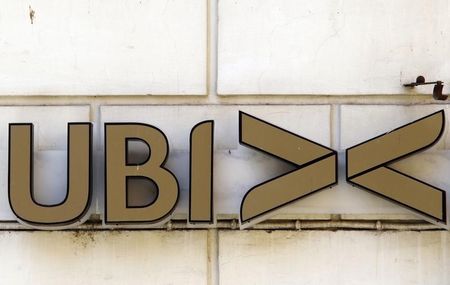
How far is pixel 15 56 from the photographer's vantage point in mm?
3078

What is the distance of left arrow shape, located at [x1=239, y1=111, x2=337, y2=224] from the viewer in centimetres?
284

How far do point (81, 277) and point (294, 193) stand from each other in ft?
4.52

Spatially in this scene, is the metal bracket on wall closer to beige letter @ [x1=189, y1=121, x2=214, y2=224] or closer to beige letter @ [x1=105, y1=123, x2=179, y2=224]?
beige letter @ [x1=189, y1=121, x2=214, y2=224]

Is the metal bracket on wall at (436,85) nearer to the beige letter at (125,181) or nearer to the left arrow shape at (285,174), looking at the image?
the left arrow shape at (285,174)

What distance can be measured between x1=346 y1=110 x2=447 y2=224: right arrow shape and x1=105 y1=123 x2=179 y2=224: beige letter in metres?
1.02

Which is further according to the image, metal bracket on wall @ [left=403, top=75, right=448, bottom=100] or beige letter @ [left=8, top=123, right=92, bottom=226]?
metal bracket on wall @ [left=403, top=75, right=448, bottom=100]

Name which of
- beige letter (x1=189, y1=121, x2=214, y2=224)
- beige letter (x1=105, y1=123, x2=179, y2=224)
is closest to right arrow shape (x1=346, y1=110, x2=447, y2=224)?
beige letter (x1=189, y1=121, x2=214, y2=224)

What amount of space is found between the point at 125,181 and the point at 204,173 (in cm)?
43

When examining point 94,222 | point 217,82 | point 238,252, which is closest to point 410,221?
point 238,252

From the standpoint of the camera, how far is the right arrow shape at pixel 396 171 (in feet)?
9.34

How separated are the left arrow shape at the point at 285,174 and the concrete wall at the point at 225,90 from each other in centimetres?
23

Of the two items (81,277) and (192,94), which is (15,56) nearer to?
(192,94)

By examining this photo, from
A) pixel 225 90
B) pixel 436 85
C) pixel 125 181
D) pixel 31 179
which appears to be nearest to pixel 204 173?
pixel 125 181

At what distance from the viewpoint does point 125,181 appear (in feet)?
9.18
